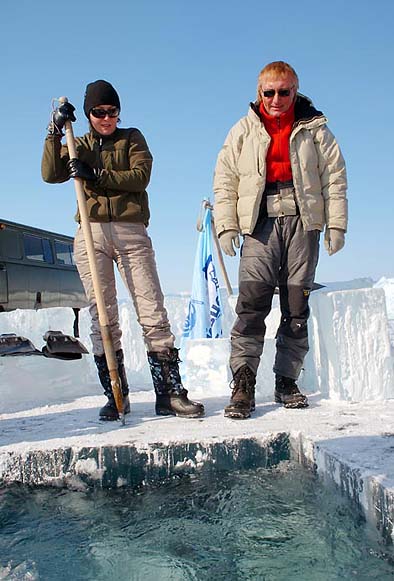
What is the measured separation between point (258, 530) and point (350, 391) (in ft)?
6.31

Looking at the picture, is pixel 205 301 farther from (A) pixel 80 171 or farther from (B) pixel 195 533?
(B) pixel 195 533

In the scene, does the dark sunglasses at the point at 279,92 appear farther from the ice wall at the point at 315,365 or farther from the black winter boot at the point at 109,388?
the black winter boot at the point at 109,388

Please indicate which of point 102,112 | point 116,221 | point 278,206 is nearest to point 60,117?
point 102,112

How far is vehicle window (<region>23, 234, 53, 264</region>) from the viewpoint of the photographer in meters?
6.04

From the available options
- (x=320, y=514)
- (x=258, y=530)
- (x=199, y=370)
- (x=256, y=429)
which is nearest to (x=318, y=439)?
(x=256, y=429)

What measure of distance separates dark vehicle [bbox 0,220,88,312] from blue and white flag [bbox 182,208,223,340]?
1499 millimetres

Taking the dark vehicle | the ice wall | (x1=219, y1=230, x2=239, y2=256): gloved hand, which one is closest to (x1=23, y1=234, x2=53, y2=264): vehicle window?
the dark vehicle

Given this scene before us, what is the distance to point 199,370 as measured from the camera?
408 centimetres

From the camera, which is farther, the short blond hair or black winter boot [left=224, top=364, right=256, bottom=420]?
the short blond hair

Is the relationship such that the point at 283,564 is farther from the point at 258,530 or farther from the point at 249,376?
the point at 249,376

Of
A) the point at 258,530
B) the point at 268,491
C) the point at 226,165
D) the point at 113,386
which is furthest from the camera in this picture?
the point at 226,165

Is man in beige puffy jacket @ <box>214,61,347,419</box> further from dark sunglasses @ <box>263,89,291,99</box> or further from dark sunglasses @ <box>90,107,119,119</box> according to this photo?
dark sunglasses @ <box>90,107,119,119</box>

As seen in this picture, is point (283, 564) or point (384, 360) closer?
point (283, 564)

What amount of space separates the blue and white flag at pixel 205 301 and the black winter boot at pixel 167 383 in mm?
3424
